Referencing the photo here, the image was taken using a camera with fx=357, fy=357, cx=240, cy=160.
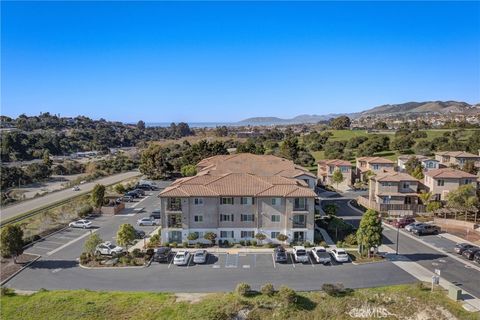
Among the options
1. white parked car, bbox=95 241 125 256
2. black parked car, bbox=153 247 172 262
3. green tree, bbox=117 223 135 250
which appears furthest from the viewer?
white parked car, bbox=95 241 125 256

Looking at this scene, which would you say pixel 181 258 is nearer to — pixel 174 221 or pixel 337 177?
pixel 174 221

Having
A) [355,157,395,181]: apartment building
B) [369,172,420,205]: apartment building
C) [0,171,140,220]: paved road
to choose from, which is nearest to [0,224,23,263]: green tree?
[0,171,140,220]: paved road

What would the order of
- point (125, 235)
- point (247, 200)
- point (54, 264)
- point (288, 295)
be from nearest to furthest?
point (288, 295) → point (54, 264) → point (125, 235) → point (247, 200)

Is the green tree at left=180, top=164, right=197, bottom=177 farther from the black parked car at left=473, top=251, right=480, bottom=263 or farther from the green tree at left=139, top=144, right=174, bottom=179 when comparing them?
the black parked car at left=473, top=251, right=480, bottom=263

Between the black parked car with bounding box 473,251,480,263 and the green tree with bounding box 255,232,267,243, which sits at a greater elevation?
the green tree with bounding box 255,232,267,243

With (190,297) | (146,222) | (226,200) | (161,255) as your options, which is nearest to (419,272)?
(226,200)

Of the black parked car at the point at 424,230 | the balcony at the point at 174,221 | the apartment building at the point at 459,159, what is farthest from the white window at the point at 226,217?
the apartment building at the point at 459,159

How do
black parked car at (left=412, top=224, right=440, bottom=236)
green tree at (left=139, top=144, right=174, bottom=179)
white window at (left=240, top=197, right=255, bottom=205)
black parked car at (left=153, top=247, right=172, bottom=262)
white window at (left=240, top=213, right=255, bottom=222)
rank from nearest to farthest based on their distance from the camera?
1. black parked car at (left=153, top=247, right=172, bottom=262)
2. white window at (left=240, top=197, right=255, bottom=205)
3. white window at (left=240, top=213, right=255, bottom=222)
4. black parked car at (left=412, top=224, right=440, bottom=236)
5. green tree at (left=139, top=144, right=174, bottom=179)
